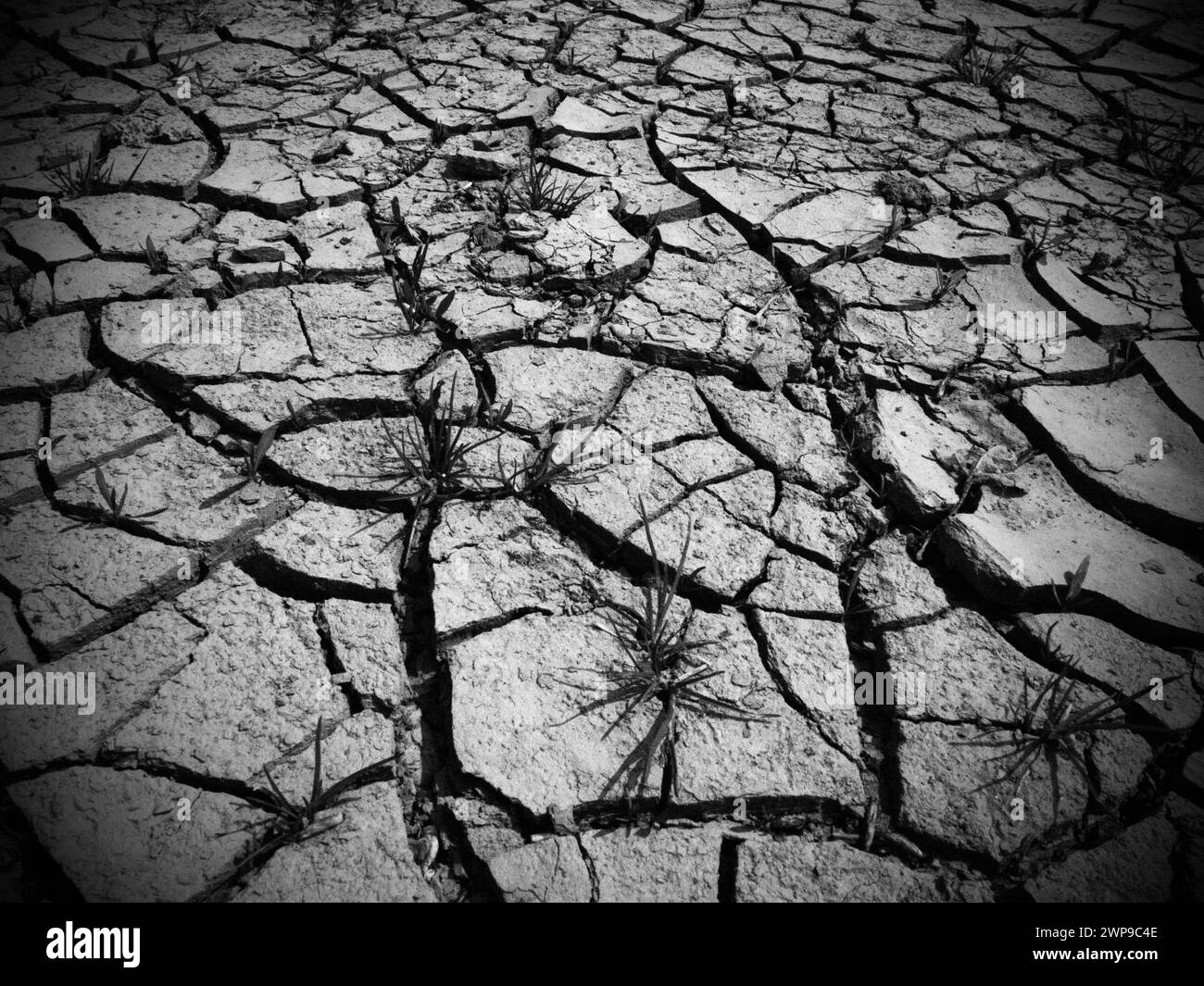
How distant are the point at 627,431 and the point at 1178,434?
151 centimetres

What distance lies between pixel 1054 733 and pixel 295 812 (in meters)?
1.44

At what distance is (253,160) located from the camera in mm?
2662

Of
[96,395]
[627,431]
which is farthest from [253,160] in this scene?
[627,431]

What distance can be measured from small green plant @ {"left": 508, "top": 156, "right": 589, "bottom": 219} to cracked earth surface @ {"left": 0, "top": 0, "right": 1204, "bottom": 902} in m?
0.04

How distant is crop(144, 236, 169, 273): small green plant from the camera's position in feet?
7.28

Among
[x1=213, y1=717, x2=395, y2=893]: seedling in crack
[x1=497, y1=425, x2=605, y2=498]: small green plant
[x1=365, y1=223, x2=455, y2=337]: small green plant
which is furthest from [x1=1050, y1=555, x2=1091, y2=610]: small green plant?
[x1=365, y1=223, x2=455, y2=337]: small green plant

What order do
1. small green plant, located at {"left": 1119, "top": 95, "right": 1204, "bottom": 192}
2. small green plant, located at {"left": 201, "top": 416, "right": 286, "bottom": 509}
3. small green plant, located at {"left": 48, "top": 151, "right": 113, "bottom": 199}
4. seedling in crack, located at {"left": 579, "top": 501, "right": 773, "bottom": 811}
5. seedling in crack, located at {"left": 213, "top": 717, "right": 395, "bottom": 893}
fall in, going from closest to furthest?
1. seedling in crack, located at {"left": 213, "top": 717, "right": 395, "bottom": 893}
2. seedling in crack, located at {"left": 579, "top": 501, "right": 773, "bottom": 811}
3. small green plant, located at {"left": 201, "top": 416, "right": 286, "bottom": 509}
4. small green plant, located at {"left": 48, "top": 151, "right": 113, "bottom": 199}
5. small green plant, located at {"left": 1119, "top": 95, "right": 1204, "bottom": 192}

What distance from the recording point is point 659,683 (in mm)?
1482

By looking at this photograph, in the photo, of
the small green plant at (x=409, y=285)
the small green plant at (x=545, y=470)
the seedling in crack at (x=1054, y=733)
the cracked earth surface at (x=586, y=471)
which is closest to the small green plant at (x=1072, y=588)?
the cracked earth surface at (x=586, y=471)

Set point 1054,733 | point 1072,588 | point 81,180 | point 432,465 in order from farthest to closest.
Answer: point 81,180
point 432,465
point 1072,588
point 1054,733

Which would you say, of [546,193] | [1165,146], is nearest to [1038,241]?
[1165,146]

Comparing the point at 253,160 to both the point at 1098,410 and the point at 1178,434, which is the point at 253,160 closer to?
the point at 1098,410

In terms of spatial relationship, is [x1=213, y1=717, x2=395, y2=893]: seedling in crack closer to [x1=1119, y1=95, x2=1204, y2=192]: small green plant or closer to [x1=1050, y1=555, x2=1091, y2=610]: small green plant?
A: [x1=1050, y1=555, x2=1091, y2=610]: small green plant

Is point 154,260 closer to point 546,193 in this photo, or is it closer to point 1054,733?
point 546,193
